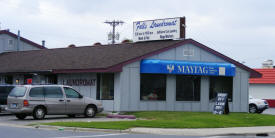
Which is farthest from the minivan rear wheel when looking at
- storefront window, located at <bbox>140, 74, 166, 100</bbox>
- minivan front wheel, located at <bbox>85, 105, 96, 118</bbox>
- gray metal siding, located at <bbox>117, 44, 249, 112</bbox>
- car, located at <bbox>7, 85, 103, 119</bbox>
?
storefront window, located at <bbox>140, 74, 166, 100</bbox>

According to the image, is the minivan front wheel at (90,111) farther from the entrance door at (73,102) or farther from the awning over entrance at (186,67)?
the awning over entrance at (186,67)

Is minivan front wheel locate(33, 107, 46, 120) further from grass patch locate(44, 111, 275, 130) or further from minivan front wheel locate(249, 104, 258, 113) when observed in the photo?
minivan front wheel locate(249, 104, 258, 113)

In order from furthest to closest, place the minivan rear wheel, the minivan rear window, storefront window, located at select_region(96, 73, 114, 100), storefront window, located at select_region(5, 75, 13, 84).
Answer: storefront window, located at select_region(5, 75, 13, 84) → storefront window, located at select_region(96, 73, 114, 100) → the minivan rear wheel → the minivan rear window

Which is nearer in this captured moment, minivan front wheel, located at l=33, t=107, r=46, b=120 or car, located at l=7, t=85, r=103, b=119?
car, located at l=7, t=85, r=103, b=119

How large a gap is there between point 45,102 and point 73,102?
63.5 inches

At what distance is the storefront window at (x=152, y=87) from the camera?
3052 centimetres

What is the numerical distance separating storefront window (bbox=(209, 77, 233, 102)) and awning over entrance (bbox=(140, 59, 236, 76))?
2.62ft

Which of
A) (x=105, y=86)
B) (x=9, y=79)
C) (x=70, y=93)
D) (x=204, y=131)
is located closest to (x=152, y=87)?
(x=105, y=86)

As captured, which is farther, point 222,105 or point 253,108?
point 253,108

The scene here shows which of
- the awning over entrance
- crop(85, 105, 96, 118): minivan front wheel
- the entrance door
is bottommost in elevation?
crop(85, 105, 96, 118): minivan front wheel

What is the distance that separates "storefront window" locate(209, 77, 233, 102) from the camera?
32406 mm

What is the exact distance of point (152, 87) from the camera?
→ 30750 millimetres

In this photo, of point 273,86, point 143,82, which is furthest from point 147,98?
point 273,86

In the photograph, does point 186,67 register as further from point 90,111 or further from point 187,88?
point 90,111
